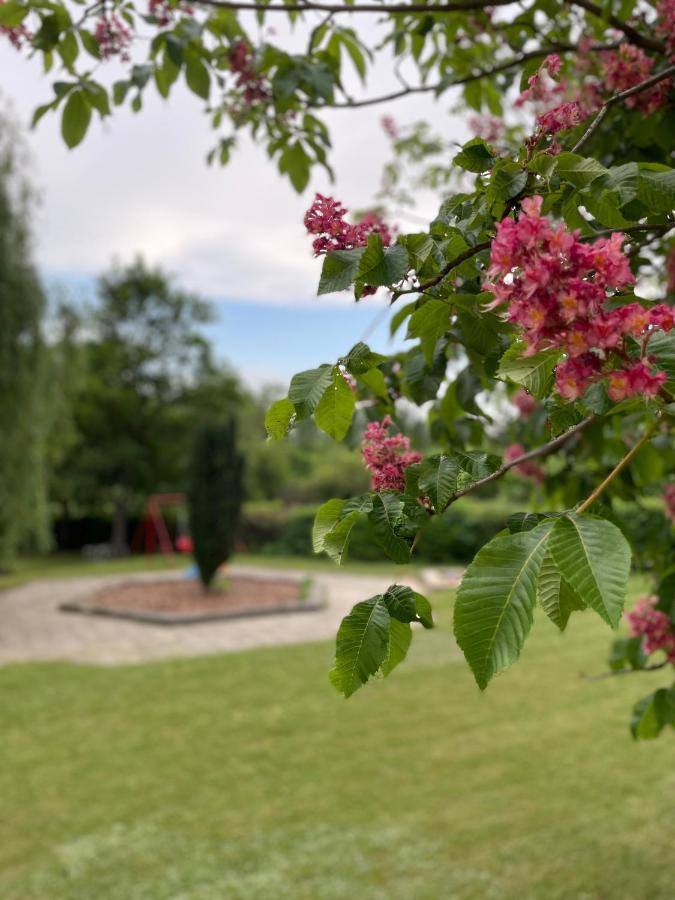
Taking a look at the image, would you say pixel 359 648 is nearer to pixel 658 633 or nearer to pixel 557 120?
pixel 557 120

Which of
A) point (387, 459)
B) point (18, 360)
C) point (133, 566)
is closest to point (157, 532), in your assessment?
point (133, 566)

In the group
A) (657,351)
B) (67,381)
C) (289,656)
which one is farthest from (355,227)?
(67,381)

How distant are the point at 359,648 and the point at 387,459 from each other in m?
0.27

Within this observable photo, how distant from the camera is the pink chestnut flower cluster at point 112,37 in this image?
1925 mm

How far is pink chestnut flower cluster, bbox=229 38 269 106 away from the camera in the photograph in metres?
2.13

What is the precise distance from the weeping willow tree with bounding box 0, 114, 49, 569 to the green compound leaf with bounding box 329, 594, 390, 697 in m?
9.92

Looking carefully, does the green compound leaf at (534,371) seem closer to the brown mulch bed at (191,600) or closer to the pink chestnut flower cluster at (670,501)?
the pink chestnut flower cluster at (670,501)

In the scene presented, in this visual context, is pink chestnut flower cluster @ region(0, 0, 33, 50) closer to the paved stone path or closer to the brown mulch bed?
the paved stone path

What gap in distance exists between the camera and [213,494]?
1041 cm

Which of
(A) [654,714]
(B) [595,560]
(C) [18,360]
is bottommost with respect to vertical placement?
(A) [654,714]

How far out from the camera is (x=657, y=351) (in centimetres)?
75

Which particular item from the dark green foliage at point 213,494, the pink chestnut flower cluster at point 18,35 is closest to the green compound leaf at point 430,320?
the pink chestnut flower cluster at point 18,35

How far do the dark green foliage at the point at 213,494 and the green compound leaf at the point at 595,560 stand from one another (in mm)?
9874

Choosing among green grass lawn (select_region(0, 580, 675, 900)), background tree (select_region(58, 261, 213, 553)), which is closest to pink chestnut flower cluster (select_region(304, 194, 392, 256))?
green grass lawn (select_region(0, 580, 675, 900))
